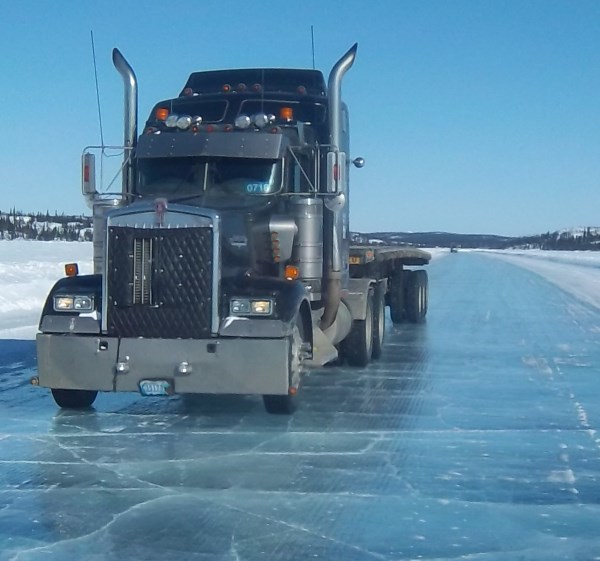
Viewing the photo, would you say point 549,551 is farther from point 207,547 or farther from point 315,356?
point 315,356

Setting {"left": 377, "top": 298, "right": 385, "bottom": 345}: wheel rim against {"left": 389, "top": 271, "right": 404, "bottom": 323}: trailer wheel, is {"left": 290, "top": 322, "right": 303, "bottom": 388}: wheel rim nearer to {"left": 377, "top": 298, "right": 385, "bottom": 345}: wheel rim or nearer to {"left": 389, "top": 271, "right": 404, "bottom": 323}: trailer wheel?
{"left": 377, "top": 298, "right": 385, "bottom": 345}: wheel rim

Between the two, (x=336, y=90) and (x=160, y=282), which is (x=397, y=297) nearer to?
(x=336, y=90)

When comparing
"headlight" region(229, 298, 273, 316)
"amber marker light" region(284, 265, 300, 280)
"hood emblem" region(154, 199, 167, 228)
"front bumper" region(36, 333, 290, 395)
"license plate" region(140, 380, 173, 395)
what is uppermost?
"hood emblem" region(154, 199, 167, 228)

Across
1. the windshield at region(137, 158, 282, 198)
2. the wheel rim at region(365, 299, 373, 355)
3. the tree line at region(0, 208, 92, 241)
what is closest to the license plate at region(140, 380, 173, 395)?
the windshield at region(137, 158, 282, 198)

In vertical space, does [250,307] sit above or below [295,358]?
above

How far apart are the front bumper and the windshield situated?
6.06 ft

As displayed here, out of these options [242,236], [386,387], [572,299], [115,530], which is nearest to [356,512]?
[115,530]

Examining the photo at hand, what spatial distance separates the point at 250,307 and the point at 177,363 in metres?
0.78

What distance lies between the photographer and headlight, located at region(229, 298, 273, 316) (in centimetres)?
808

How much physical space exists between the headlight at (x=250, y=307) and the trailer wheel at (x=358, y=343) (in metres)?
3.79

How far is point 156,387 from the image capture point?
8.02 metres

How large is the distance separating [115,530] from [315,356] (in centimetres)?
422

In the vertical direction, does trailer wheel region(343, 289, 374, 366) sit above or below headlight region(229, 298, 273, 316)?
below

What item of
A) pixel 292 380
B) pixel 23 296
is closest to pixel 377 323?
pixel 292 380
